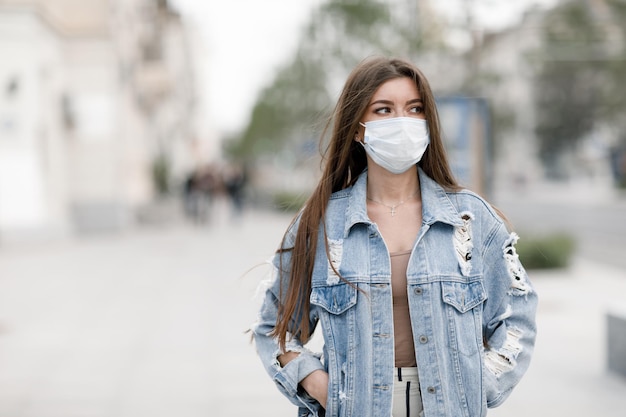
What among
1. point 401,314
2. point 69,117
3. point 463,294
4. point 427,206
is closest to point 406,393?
point 401,314

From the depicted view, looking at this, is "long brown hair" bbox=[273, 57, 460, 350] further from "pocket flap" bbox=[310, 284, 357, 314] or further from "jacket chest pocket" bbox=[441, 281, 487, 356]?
"jacket chest pocket" bbox=[441, 281, 487, 356]

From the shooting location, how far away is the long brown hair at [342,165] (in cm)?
257

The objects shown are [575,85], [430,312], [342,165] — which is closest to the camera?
[430,312]

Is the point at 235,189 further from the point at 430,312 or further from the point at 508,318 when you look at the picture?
the point at 430,312

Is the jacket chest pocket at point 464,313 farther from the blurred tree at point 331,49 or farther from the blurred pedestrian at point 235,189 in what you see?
the blurred pedestrian at point 235,189

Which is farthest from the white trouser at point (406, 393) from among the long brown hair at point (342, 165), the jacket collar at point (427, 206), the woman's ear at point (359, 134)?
the woman's ear at point (359, 134)

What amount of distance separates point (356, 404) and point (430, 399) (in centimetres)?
22

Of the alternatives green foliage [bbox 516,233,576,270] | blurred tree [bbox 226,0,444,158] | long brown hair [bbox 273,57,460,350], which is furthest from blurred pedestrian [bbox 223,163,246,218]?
long brown hair [bbox 273,57,460,350]

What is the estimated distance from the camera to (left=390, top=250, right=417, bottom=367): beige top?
96.8 inches

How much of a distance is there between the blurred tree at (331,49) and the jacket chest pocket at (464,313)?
8.41 metres

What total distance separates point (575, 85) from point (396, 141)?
2453 inches

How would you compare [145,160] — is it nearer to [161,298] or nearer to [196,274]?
[196,274]

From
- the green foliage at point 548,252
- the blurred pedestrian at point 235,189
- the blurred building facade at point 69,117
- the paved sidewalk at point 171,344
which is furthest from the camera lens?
the blurred pedestrian at point 235,189

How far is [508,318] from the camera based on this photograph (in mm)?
2549
